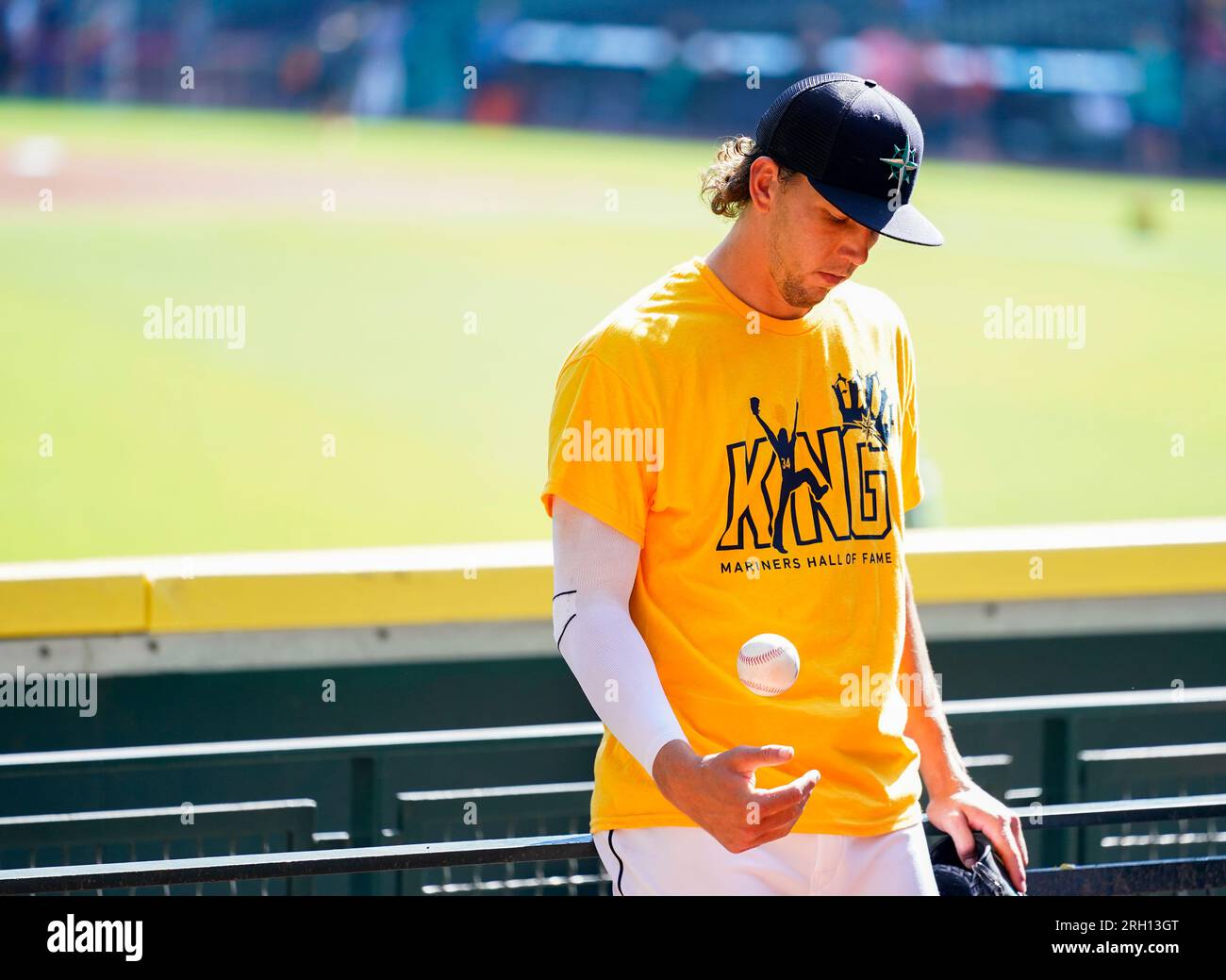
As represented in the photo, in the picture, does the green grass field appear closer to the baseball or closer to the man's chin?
the man's chin

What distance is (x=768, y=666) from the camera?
221 cm

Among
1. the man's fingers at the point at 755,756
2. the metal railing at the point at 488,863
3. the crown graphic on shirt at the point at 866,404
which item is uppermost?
the crown graphic on shirt at the point at 866,404

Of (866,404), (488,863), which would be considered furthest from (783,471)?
(488,863)

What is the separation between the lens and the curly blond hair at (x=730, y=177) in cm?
260

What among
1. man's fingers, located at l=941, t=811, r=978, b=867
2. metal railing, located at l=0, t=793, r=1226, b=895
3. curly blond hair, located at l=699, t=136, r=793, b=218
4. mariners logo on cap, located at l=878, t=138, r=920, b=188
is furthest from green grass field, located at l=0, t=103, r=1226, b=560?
mariners logo on cap, located at l=878, t=138, r=920, b=188

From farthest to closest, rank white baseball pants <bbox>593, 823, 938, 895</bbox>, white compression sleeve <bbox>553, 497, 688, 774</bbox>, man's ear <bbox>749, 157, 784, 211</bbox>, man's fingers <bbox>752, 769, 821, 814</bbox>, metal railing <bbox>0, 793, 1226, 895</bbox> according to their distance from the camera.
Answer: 1. metal railing <bbox>0, 793, 1226, 895</bbox>
2. man's ear <bbox>749, 157, 784, 211</bbox>
3. white baseball pants <bbox>593, 823, 938, 895</bbox>
4. white compression sleeve <bbox>553, 497, 688, 774</bbox>
5. man's fingers <bbox>752, 769, 821, 814</bbox>

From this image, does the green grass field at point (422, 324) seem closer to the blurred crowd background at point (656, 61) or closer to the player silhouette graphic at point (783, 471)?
the blurred crowd background at point (656, 61)

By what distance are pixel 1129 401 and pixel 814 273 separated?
12.1 metres

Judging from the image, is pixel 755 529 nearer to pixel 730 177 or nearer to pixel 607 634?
pixel 607 634

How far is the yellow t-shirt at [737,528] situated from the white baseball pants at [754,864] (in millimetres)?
28

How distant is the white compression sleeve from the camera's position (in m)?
2.15

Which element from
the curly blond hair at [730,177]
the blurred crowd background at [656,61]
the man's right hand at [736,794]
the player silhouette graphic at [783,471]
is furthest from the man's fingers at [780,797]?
the blurred crowd background at [656,61]

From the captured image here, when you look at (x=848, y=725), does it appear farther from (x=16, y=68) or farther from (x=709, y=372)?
(x=16, y=68)
